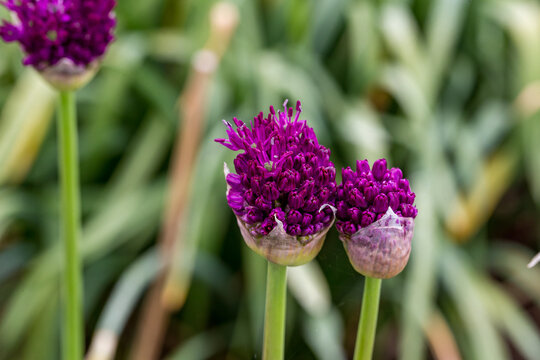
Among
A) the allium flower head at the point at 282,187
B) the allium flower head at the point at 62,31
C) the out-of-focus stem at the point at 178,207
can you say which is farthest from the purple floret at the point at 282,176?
the out-of-focus stem at the point at 178,207

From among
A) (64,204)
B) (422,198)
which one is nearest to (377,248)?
(64,204)

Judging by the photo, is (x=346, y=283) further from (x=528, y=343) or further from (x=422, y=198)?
(x=528, y=343)

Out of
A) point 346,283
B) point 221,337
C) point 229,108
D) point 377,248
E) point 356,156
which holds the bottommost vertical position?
point 221,337

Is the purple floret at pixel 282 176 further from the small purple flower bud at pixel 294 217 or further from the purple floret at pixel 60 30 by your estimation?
the purple floret at pixel 60 30

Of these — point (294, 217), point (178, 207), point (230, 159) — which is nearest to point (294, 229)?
point (294, 217)

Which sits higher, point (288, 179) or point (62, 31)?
point (62, 31)

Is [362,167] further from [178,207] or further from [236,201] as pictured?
[178,207]

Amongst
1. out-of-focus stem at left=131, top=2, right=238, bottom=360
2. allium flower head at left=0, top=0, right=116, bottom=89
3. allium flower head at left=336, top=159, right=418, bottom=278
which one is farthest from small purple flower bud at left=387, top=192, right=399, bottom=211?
out-of-focus stem at left=131, top=2, right=238, bottom=360
